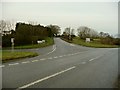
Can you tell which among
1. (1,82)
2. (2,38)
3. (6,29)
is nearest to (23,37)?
(2,38)

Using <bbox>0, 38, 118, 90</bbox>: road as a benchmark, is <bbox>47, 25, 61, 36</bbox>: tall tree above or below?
above

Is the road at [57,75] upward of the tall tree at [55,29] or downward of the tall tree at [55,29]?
downward

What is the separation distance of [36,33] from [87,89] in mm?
76107

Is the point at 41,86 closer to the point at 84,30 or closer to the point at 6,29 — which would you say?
the point at 6,29

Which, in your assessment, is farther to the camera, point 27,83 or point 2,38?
point 2,38

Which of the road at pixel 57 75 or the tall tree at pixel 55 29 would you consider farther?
the tall tree at pixel 55 29

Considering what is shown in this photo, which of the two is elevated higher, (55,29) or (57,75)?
(55,29)

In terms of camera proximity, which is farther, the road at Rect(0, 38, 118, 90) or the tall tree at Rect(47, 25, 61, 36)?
the tall tree at Rect(47, 25, 61, 36)

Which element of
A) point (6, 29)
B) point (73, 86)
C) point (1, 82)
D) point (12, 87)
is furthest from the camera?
point (6, 29)

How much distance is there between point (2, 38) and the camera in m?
65.9

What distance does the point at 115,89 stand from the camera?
357 inches

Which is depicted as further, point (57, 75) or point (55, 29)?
point (55, 29)

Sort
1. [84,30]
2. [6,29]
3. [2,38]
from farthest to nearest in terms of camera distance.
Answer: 1. [84,30]
2. [6,29]
3. [2,38]

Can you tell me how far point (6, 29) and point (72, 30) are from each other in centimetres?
6227
